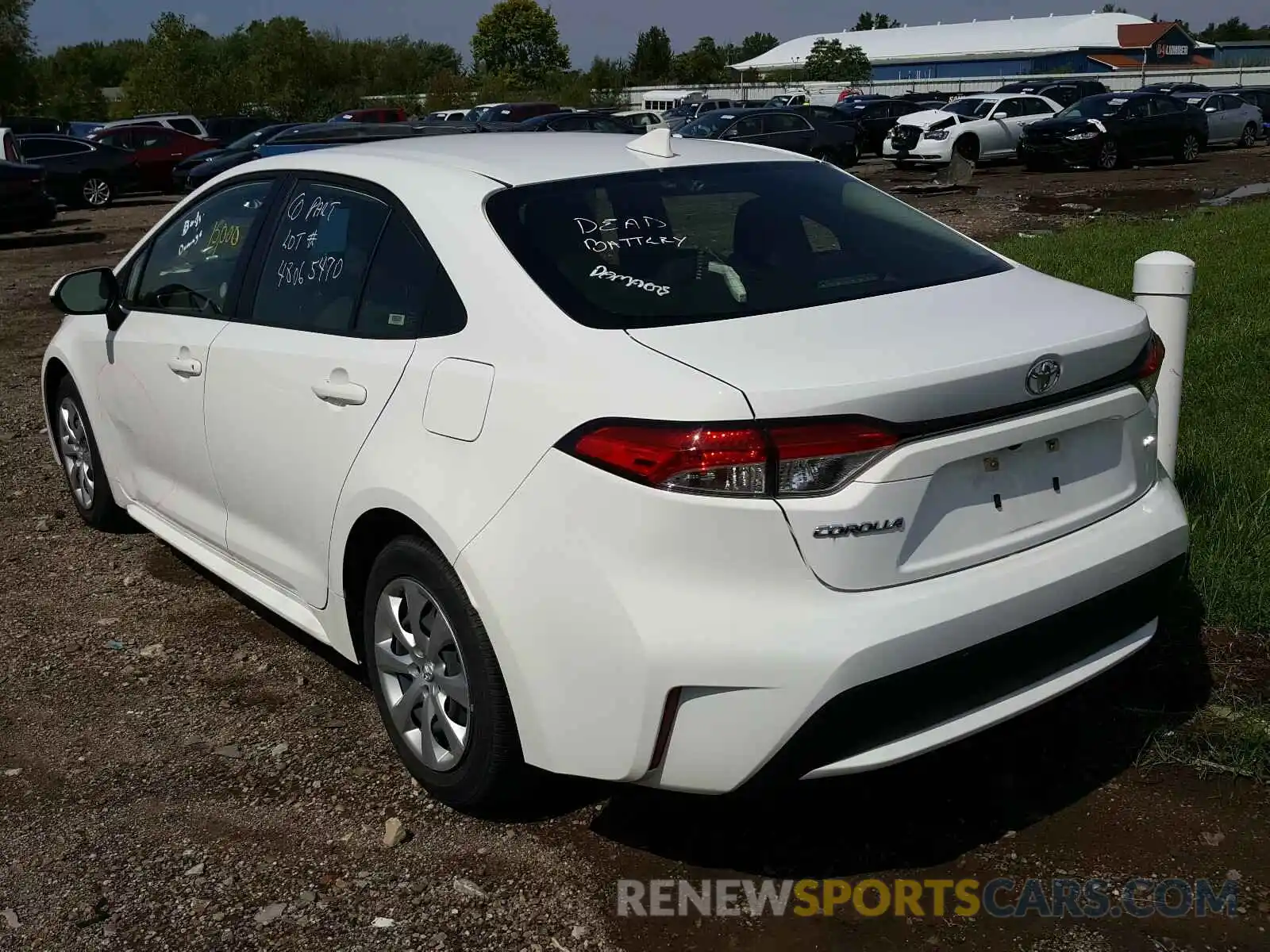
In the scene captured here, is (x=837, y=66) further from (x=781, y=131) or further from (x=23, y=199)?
(x=23, y=199)

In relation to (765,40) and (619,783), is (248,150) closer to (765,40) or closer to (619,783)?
(619,783)

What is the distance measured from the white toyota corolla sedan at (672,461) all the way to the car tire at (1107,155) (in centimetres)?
2359

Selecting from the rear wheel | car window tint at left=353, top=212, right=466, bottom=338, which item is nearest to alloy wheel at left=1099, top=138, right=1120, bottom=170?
the rear wheel

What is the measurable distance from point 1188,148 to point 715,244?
90.9 ft

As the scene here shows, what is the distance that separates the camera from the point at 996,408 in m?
2.75

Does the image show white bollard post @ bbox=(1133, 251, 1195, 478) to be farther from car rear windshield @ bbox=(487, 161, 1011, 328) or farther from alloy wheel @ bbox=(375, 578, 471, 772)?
alloy wheel @ bbox=(375, 578, 471, 772)

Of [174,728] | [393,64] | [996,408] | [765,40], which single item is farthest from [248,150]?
[765,40]

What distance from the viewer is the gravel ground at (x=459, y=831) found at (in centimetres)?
287

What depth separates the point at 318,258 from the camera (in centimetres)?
379

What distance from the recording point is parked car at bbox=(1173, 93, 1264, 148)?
30719 millimetres

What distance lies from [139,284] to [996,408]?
3.43m

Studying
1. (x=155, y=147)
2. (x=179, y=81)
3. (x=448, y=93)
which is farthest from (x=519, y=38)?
(x=155, y=147)

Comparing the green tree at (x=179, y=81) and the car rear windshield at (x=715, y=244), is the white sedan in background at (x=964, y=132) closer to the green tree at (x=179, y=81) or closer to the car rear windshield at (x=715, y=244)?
the car rear windshield at (x=715, y=244)

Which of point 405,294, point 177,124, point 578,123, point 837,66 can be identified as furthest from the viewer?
point 837,66
